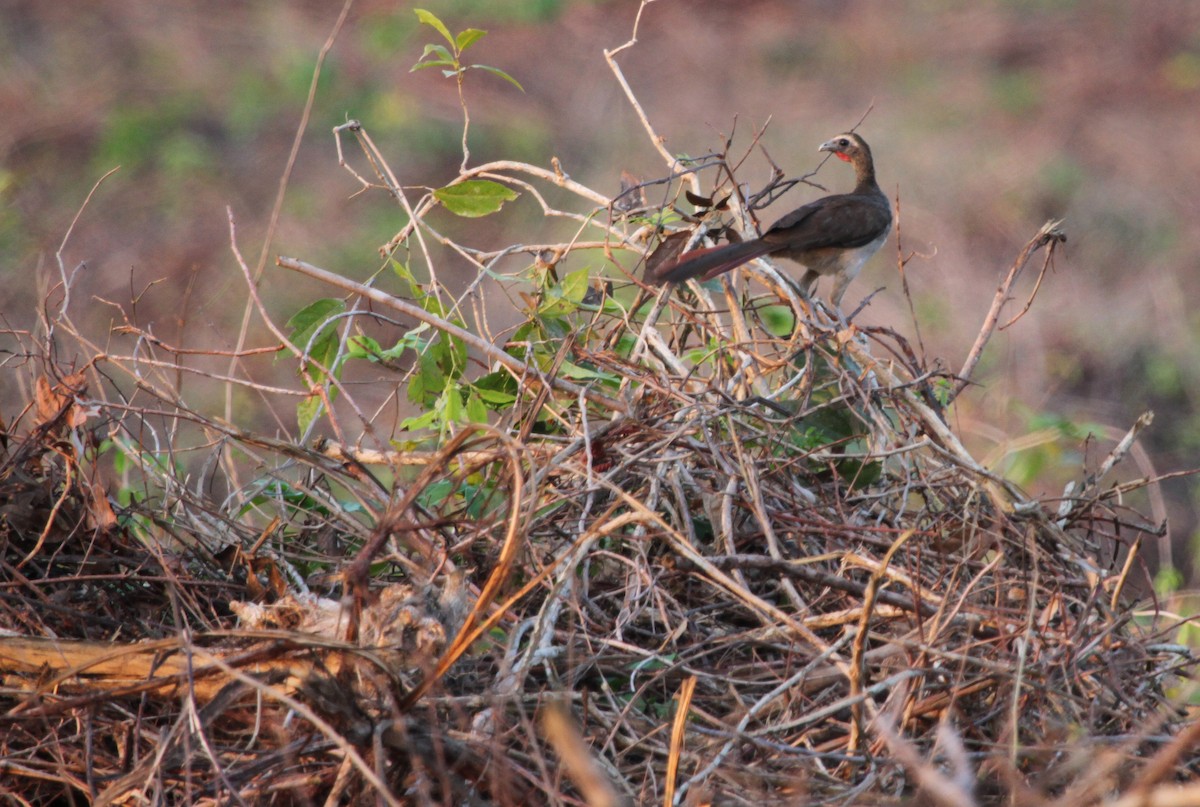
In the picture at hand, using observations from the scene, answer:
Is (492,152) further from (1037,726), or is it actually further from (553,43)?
(1037,726)

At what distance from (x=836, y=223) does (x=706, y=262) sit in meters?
1.56

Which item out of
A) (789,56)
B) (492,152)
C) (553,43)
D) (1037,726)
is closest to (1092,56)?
(789,56)

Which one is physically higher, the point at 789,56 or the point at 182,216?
the point at 789,56

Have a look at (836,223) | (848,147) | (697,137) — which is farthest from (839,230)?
(697,137)

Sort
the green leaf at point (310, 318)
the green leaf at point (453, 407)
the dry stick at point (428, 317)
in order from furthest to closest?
the green leaf at point (310, 318) < the green leaf at point (453, 407) < the dry stick at point (428, 317)

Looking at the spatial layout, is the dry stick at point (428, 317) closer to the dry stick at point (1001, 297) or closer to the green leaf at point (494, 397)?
the green leaf at point (494, 397)

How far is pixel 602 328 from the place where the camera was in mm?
2834

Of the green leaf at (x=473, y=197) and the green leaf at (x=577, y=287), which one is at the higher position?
the green leaf at (x=473, y=197)

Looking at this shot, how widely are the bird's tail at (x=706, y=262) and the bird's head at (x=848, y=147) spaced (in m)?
1.71

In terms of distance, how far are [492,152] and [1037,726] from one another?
9.09 metres

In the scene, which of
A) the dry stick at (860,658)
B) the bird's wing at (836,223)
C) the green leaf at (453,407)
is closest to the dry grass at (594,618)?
the dry stick at (860,658)

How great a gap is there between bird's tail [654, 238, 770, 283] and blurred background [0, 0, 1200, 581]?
3.73m

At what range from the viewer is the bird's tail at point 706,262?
2.54 m

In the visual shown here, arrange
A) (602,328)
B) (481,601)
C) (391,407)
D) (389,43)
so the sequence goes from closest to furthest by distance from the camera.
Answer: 1. (481,601)
2. (602,328)
3. (391,407)
4. (389,43)
